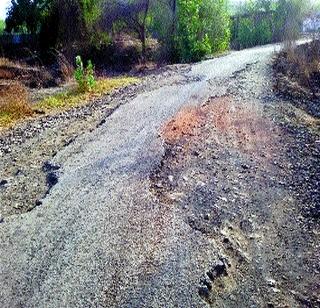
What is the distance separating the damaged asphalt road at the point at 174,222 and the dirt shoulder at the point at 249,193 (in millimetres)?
14

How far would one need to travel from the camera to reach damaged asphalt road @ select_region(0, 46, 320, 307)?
11.4 feet

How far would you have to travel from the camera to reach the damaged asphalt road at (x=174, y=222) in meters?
3.49

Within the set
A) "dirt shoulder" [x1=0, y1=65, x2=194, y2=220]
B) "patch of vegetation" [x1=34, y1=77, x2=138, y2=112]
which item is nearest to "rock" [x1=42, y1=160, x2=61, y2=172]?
"dirt shoulder" [x1=0, y1=65, x2=194, y2=220]

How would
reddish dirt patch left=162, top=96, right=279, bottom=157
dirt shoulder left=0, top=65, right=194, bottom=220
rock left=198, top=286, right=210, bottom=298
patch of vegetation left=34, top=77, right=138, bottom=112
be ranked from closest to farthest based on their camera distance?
1. rock left=198, top=286, right=210, bottom=298
2. dirt shoulder left=0, top=65, right=194, bottom=220
3. reddish dirt patch left=162, top=96, right=279, bottom=157
4. patch of vegetation left=34, top=77, right=138, bottom=112

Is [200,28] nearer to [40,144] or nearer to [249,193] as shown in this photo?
[40,144]

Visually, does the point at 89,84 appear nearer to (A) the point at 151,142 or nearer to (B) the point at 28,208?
(A) the point at 151,142

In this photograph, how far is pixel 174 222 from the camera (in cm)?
432

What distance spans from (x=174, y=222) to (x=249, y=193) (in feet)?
3.83

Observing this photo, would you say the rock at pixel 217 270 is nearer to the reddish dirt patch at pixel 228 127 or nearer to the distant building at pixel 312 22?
the reddish dirt patch at pixel 228 127

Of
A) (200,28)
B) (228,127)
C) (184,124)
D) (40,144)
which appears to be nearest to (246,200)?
(228,127)

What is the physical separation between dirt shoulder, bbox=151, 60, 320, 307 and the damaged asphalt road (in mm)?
14

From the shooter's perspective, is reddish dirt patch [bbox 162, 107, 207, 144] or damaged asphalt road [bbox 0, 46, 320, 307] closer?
damaged asphalt road [bbox 0, 46, 320, 307]

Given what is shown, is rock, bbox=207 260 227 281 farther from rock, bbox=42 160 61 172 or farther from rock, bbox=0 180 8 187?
→ rock, bbox=0 180 8 187

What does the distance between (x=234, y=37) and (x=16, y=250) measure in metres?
21.7
